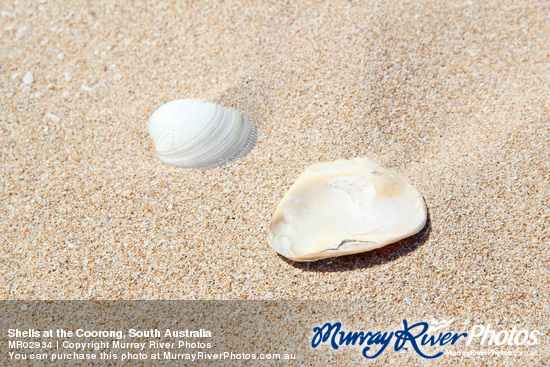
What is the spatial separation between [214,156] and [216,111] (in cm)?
24

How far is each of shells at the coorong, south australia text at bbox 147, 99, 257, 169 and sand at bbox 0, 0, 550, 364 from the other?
68mm

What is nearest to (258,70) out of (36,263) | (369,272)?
(369,272)

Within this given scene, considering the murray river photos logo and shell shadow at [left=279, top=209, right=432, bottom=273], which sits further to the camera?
shell shadow at [left=279, top=209, right=432, bottom=273]

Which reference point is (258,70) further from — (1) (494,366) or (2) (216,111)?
(1) (494,366)

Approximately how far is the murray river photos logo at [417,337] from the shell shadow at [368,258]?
8.8 inches

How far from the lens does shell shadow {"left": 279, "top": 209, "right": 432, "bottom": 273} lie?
71.4 inches

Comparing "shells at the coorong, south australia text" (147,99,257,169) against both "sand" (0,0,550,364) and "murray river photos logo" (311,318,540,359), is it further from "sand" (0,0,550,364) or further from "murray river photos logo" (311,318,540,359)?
"murray river photos logo" (311,318,540,359)

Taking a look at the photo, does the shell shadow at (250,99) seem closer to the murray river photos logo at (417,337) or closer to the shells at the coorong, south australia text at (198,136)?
the shells at the coorong, south australia text at (198,136)

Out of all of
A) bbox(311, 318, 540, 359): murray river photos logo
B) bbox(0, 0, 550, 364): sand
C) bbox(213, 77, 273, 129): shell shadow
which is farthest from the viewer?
bbox(213, 77, 273, 129): shell shadow

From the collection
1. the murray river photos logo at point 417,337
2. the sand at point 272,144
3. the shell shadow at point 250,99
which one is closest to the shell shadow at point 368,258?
the sand at point 272,144

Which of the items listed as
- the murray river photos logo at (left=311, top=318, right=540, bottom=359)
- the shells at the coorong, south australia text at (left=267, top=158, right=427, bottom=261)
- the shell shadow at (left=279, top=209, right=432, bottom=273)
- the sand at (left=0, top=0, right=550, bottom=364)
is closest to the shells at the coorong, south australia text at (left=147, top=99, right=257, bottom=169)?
the sand at (left=0, top=0, right=550, bottom=364)

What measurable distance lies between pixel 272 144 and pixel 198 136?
14.0 inches

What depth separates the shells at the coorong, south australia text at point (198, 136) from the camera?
219 centimetres

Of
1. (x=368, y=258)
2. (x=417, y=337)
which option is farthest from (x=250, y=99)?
(x=417, y=337)
